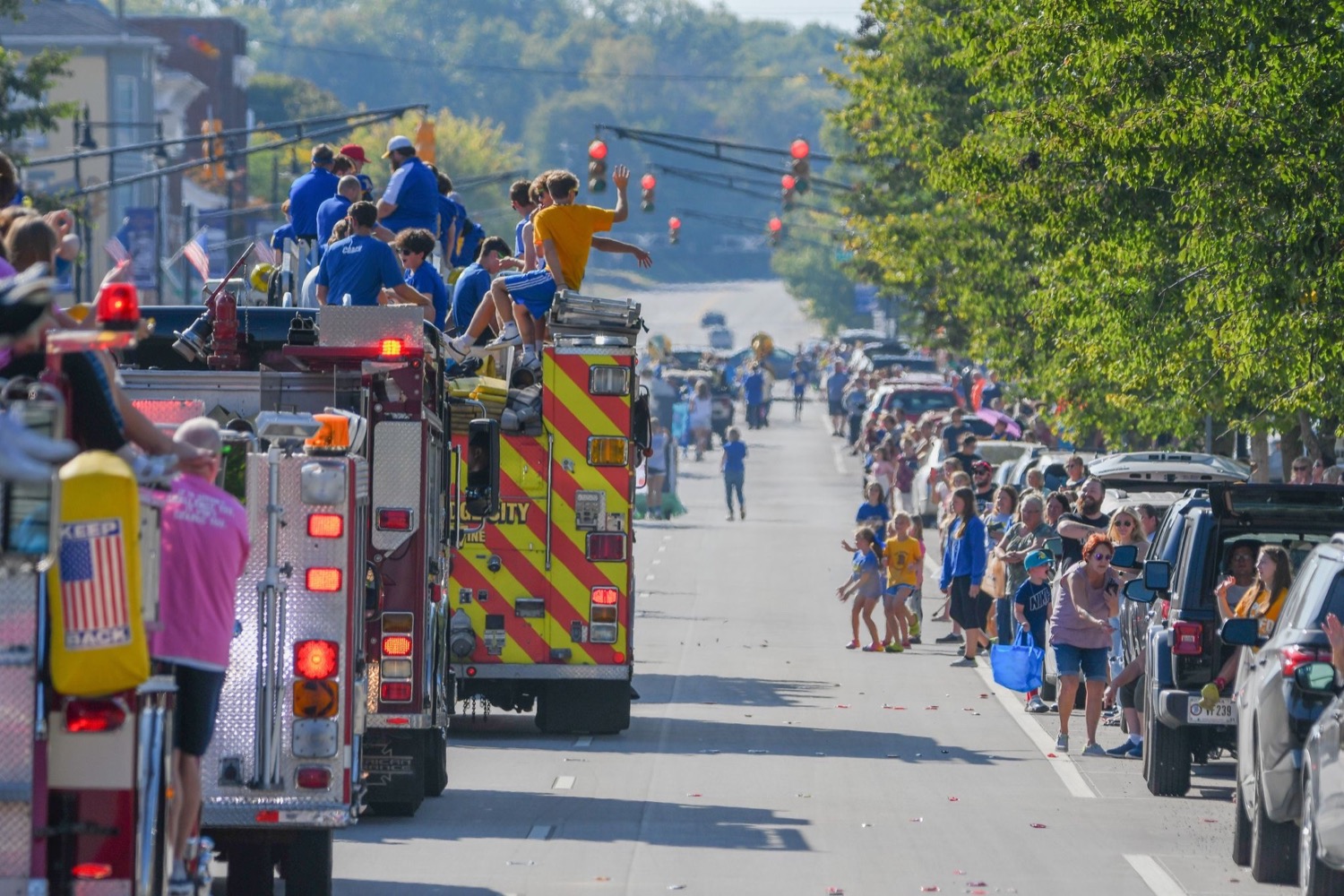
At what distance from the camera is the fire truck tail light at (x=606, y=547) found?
17953mm

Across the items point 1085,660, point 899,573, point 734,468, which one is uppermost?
point 1085,660

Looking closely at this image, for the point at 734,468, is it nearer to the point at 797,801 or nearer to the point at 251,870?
the point at 797,801

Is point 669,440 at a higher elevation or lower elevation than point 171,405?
lower

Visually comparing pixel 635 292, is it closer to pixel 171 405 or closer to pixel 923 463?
pixel 923 463

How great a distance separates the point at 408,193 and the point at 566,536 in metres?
4.40

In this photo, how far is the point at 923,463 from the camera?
4272cm

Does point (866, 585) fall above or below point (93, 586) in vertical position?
below

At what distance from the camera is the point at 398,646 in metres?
13.2

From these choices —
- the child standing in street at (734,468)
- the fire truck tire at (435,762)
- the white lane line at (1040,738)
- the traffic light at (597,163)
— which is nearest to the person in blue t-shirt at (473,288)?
the white lane line at (1040,738)

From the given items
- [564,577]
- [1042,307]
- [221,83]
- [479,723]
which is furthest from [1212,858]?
[221,83]

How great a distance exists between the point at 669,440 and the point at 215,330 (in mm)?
31592

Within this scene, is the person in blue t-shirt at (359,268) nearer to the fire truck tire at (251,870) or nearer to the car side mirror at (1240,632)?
the fire truck tire at (251,870)

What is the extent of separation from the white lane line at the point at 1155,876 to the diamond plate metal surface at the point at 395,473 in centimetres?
398

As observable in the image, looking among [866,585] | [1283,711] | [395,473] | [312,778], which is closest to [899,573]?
[866,585]
